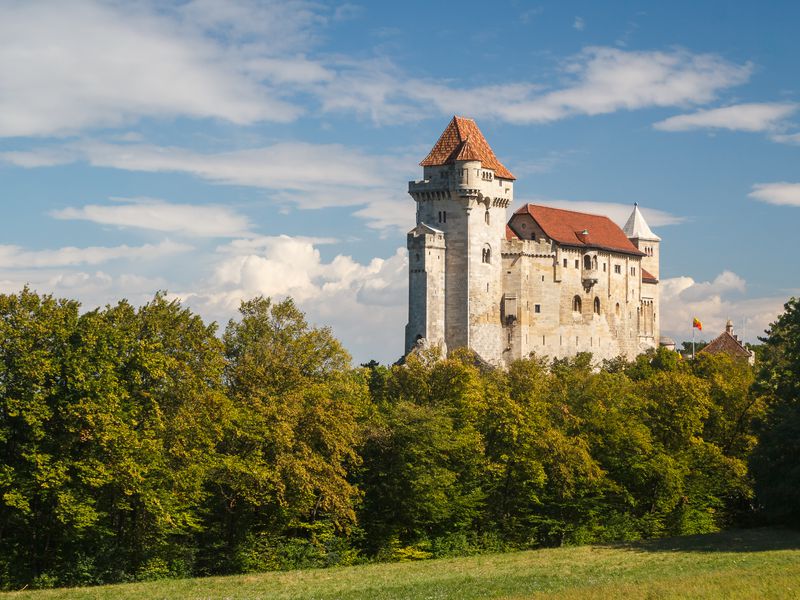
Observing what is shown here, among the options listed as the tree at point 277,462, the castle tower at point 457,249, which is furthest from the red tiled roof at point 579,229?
the tree at point 277,462

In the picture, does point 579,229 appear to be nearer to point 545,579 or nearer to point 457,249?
point 457,249

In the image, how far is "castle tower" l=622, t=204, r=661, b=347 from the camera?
153 m

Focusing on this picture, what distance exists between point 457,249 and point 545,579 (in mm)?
80628

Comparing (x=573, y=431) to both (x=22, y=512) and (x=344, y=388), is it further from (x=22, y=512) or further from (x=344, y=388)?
(x=22, y=512)

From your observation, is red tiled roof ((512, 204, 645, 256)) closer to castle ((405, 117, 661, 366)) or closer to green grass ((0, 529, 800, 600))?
castle ((405, 117, 661, 366))

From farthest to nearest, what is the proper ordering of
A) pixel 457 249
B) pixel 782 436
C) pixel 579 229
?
pixel 579 229 < pixel 457 249 < pixel 782 436

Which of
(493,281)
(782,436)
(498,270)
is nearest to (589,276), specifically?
(498,270)

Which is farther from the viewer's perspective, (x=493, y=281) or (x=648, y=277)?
(x=648, y=277)

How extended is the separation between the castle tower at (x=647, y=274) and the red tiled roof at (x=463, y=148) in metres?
33.4

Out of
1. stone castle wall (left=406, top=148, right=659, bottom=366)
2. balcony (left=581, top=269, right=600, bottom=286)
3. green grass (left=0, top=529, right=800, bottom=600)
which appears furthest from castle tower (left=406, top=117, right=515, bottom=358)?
green grass (left=0, top=529, right=800, bottom=600)

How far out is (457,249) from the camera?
124250 mm

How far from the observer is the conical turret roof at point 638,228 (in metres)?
165

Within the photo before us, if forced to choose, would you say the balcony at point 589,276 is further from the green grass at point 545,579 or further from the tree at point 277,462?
the green grass at point 545,579

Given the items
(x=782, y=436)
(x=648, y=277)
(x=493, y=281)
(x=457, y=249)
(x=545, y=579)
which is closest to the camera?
(x=545, y=579)
